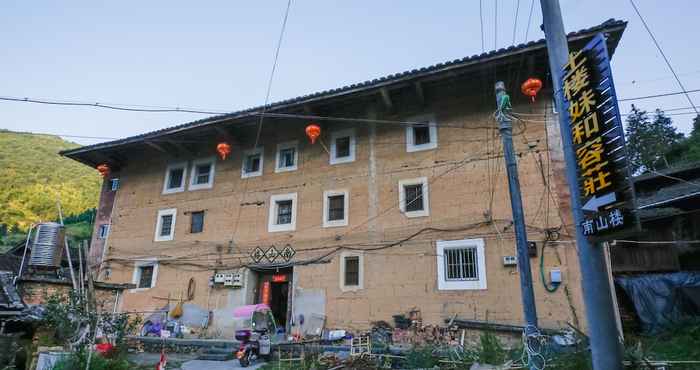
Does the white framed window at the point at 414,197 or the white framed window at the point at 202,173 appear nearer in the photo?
the white framed window at the point at 414,197

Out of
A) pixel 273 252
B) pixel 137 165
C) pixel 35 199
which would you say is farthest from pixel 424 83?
pixel 35 199

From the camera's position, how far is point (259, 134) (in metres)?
17.7

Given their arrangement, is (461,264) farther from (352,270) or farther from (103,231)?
(103,231)

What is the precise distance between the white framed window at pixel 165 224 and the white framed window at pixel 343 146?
8.09 metres

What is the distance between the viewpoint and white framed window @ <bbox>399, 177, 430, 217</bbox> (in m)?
13.9

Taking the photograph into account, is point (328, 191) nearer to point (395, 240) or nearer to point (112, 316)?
point (395, 240)

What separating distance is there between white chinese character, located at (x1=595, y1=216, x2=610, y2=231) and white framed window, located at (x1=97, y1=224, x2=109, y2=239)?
69.2 feet

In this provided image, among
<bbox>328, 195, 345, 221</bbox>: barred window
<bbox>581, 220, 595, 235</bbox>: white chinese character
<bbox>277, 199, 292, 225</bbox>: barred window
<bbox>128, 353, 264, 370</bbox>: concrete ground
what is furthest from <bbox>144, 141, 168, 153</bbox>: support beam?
<bbox>581, 220, 595, 235</bbox>: white chinese character

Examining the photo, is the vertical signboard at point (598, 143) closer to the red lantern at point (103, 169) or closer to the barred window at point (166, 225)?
the barred window at point (166, 225)

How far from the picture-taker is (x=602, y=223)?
4.32m

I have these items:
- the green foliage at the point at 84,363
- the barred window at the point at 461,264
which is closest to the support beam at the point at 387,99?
the barred window at the point at 461,264

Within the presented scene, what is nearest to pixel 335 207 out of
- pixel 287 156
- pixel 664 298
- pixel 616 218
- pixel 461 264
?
pixel 287 156

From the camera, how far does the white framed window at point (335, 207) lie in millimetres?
15013

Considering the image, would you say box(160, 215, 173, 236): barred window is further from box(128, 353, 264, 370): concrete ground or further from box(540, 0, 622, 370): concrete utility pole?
box(540, 0, 622, 370): concrete utility pole
